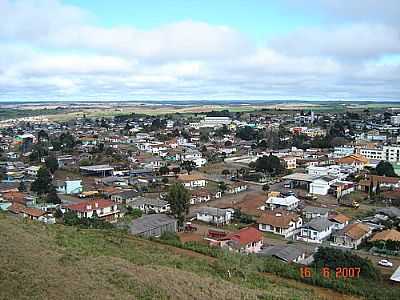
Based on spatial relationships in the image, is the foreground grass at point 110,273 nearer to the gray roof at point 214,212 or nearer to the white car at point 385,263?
the white car at point 385,263

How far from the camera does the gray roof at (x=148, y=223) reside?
1743 cm

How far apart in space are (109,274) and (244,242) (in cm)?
959

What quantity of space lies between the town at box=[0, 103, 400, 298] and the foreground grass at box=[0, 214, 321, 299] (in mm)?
3152

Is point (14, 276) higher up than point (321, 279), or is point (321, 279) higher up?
point (14, 276)

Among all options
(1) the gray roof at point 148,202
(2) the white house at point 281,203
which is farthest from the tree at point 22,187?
(2) the white house at point 281,203

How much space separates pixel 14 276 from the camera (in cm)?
706

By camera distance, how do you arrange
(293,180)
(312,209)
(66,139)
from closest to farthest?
(312,209), (293,180), (66,139)

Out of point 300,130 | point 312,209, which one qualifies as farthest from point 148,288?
point 300,130

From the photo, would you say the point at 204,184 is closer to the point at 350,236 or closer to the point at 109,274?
the point at 350,236

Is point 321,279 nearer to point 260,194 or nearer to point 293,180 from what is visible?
point 260,194

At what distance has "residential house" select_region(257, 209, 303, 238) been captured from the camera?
2050cm

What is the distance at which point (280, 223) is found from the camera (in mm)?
20594

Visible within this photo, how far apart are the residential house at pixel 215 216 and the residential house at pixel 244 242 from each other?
13.3 feet

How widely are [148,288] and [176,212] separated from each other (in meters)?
13.1
